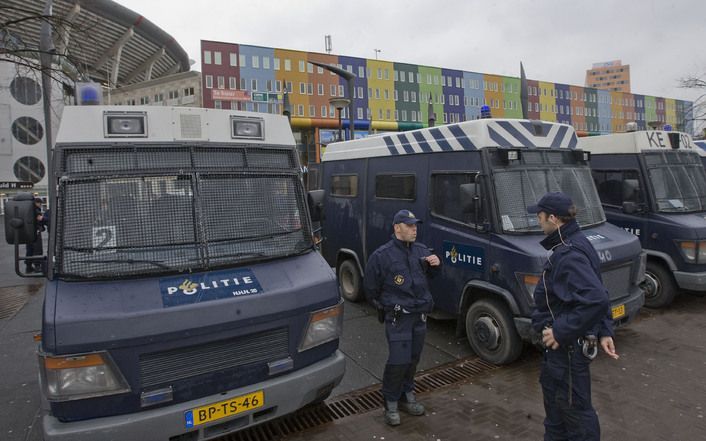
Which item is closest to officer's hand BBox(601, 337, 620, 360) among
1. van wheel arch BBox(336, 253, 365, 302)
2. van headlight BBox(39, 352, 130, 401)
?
van headlight BBox(39, 352, 130, 401)

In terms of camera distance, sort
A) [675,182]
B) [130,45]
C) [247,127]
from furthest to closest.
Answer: [130,45] < [675,182] < [247,127]

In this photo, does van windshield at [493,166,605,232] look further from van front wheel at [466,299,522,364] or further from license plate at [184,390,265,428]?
license plate at [184,390,265,428]

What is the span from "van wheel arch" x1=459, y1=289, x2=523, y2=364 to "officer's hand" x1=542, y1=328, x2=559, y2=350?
2.33m

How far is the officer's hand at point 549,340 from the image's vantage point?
9.33ft

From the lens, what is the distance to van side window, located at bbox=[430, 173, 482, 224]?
5617 millimetres

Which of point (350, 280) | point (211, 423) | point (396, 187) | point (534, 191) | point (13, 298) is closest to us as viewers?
point (211, 423)

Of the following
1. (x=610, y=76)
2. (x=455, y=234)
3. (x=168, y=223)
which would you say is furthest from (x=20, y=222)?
(x=610, y=76)

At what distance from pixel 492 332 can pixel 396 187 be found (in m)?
2.59

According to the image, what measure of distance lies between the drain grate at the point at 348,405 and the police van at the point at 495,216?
0.40 metres

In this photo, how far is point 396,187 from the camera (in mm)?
6891

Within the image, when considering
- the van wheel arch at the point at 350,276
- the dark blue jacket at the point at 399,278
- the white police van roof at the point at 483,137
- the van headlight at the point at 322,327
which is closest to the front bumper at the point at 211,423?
the van headlight at the point at 322,327

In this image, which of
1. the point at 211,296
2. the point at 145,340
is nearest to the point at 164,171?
the point at 211,296

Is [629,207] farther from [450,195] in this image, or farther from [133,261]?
[133,261]

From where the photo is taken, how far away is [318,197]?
4441 millimetres
